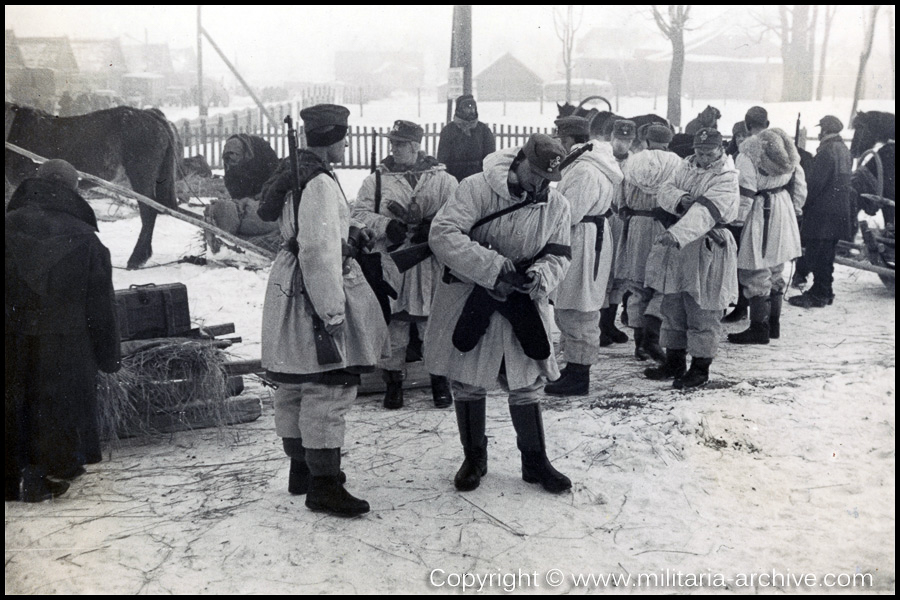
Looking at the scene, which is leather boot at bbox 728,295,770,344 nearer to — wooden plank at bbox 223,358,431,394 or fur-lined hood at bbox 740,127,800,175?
fur-lined hood at bbox 740,127,800,175

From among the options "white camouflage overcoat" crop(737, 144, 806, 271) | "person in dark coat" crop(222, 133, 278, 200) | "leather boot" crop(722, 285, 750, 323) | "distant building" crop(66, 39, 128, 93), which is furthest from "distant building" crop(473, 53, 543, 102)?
"person in dark coat" crop(222, 133, 278, 200)

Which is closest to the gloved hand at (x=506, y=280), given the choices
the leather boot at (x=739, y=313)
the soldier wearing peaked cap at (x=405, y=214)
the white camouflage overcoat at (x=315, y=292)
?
the white camouflage overcoat at (x=315, y=292)

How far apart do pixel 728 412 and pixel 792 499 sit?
3.63 feet

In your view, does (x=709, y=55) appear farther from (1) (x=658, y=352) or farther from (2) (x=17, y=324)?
(2) (x=17, y=324)

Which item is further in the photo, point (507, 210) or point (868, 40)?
point (868, 40)

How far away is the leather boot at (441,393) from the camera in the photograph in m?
5.59

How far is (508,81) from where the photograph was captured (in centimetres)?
3450

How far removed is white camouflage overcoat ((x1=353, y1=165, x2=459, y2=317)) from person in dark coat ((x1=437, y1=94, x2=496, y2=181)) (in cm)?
354

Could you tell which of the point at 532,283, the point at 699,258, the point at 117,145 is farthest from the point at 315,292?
the point at 117,145

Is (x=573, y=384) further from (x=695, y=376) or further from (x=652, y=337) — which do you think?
(x=652, y=337)

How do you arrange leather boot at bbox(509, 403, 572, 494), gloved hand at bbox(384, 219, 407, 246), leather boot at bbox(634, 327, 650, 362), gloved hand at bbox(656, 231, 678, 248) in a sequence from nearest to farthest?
leather boot at bbox(509, 403, 572, 494)
gloved hand at bbox(384, 219, 407, 246)
gloved hand at bbox(656, 231, 678, 248)
leather boot at bbox(634, 327, 650, 362)

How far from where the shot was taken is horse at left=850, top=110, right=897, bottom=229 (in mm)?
9719

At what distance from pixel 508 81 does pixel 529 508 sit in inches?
1276

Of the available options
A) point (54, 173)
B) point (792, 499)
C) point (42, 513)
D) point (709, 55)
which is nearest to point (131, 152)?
point (54, 173)
